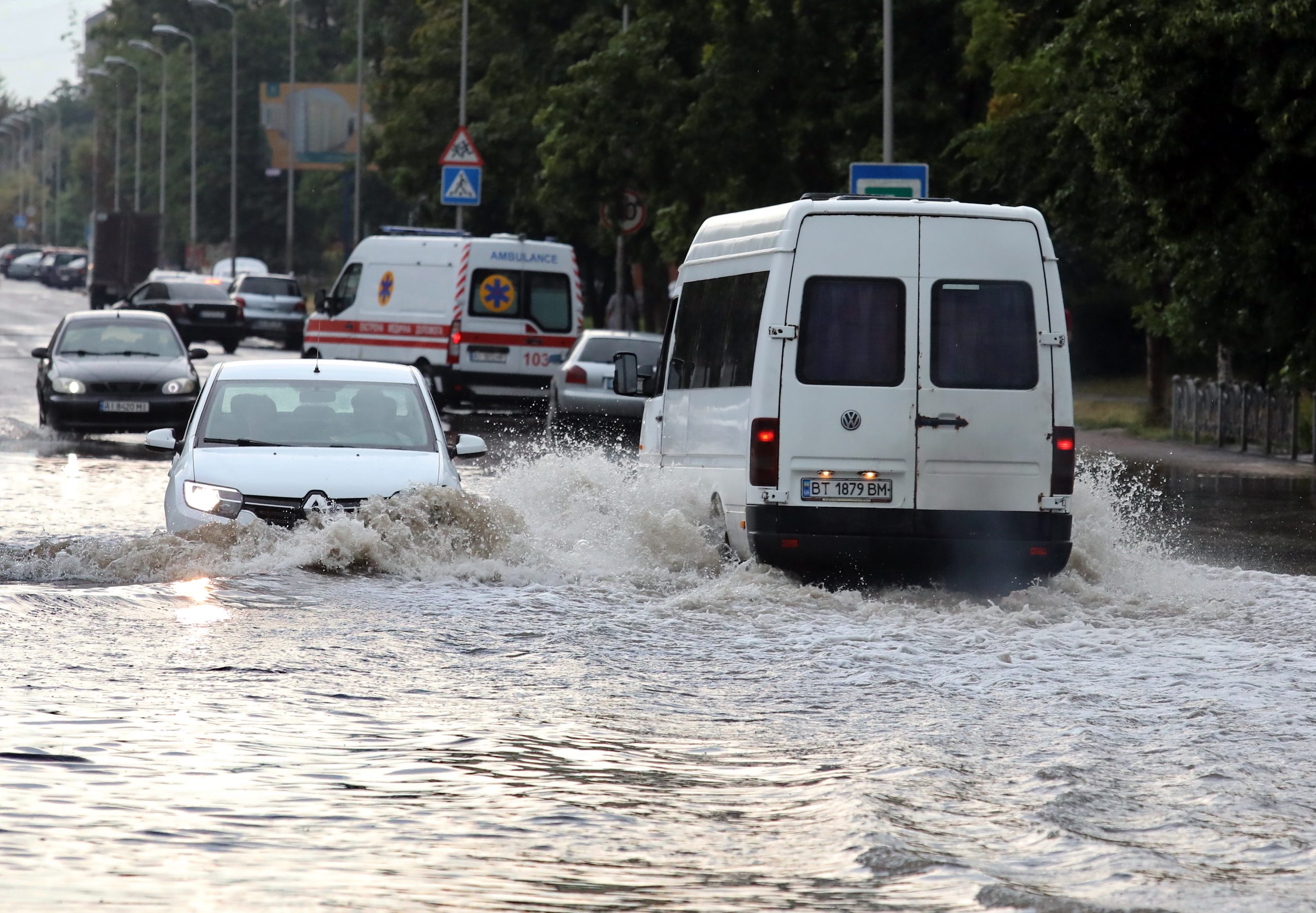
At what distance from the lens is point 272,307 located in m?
52.8

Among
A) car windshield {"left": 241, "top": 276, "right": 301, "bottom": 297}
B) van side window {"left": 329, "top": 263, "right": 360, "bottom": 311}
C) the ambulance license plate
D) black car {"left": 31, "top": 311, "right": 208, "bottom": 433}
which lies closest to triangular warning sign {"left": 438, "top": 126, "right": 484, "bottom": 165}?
van side window {"left": 329, "top": 263, "right": 360, "bottom": 311}

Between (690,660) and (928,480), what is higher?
(928,480)

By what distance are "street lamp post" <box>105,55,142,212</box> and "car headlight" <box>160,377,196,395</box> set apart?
79838mm

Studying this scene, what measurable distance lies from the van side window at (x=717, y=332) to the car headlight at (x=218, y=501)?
282 cm

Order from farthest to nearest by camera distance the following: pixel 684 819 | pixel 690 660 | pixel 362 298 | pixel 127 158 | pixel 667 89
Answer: pixel 127 158, pixel 667 89, pixel 362 298, pixel 690 660, pixel 684 819

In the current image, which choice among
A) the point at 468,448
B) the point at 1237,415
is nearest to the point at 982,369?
the point at 468,448

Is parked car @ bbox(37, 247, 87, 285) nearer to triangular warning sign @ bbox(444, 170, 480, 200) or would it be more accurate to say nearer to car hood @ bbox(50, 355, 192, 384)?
triangular warning sign @ bbox(444, 170, 480, 200)

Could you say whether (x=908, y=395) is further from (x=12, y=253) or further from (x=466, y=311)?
(x=12, y=253)

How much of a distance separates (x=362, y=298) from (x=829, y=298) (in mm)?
19139

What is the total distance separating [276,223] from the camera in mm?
98938

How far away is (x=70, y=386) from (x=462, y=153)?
1620 centimetres

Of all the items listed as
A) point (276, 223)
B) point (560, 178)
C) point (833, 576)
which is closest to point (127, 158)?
point (276, 223)

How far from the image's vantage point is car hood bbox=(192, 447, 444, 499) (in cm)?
1204

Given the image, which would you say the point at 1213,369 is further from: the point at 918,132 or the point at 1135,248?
the point at 1135,248
